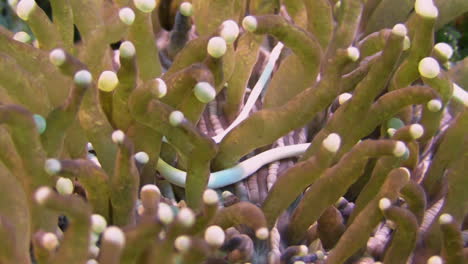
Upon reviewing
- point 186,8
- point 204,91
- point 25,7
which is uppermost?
point 186,8

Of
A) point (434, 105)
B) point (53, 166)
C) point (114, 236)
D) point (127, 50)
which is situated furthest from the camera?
point (434, 105)

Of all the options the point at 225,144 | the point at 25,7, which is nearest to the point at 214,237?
the point at 225,144

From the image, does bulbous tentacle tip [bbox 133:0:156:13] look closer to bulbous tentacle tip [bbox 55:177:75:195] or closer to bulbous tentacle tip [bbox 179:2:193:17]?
bulbous tentacle tip [bbox 179:2:193:17]

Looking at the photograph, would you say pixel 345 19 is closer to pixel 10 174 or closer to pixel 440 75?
pixel 440 75

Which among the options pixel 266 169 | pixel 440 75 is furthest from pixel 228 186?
pixel 440 75

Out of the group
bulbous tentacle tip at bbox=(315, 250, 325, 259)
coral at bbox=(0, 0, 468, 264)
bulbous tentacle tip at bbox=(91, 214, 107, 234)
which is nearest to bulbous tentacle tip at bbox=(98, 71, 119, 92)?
coral at bbox=(0, 0, 468, 264)

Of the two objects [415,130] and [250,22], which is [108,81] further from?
[415,130]
